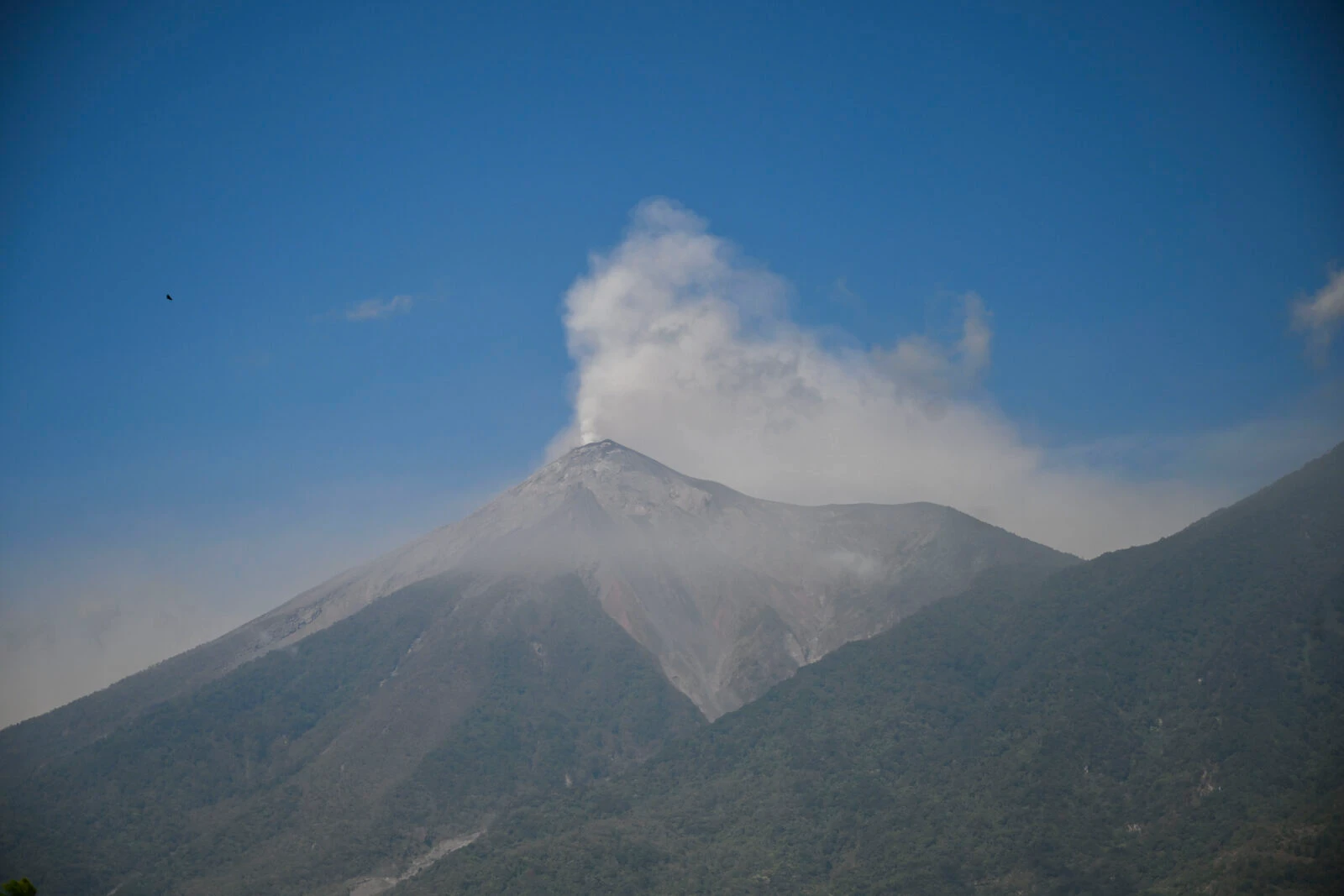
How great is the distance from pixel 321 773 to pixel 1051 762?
107 metres

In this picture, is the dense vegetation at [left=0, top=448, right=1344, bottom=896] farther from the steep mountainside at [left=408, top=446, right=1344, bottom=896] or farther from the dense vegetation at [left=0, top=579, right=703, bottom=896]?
the dense vegetation at [left=0, top=579, right=703, bottom=896]

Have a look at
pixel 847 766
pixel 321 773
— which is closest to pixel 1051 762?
pixel 847 766

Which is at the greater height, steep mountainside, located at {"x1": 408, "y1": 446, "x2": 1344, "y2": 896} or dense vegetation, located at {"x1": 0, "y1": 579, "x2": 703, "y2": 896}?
dense vegetation, located at {"x1": 0, "y1": 579, "x2": 703, "y2": 896}

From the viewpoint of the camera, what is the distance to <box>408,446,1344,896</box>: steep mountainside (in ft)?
385

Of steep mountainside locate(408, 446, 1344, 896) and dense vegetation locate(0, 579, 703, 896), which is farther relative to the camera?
dense vegetation locate(0, 579, 703, 896)

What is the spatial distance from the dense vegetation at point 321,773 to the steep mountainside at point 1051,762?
13.4 m

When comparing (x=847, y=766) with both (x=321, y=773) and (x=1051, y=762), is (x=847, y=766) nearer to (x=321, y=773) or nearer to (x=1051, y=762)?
(x=1051, y=762)

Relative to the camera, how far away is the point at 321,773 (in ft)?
552

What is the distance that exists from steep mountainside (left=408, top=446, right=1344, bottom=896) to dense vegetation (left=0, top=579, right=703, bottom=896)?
13432mm

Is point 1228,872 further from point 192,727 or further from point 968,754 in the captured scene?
point 192,727

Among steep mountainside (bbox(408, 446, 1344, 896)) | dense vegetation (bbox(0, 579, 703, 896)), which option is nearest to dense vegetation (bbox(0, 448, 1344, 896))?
steep mountainside (bbox(408, 446, 1344, 896))

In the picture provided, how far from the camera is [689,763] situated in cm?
16762

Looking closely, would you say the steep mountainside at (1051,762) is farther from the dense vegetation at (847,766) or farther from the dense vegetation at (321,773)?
the dense vegetation at (321,773)

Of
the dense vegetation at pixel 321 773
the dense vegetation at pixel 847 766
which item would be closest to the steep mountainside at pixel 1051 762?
the dense vegetation at pixel 847 766
